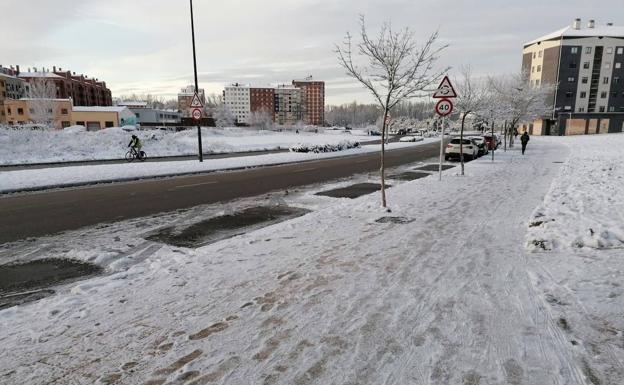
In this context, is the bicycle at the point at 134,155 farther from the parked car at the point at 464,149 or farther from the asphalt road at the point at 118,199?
the parked car at the point at 464,149

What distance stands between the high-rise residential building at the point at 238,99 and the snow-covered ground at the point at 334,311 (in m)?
168

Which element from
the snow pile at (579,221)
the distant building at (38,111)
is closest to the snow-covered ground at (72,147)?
the snow pile at (579,221)

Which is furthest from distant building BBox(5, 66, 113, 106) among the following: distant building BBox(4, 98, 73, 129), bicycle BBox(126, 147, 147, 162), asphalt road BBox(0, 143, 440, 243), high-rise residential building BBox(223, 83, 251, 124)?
asphalt road BBox(0, 143, 440, 243)

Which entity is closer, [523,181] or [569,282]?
[569,282]

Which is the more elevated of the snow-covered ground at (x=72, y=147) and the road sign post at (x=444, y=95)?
the road sign post at (x=444, y=95)

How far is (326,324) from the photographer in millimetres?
3725

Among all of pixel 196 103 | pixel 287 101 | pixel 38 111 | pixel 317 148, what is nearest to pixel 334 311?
pixel 196 103

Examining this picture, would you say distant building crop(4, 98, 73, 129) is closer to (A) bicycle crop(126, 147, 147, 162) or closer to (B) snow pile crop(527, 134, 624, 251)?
(A) bicycle crop(126, 147, 147, 162)

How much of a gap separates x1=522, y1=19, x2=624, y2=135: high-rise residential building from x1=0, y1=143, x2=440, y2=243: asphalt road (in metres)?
77.2

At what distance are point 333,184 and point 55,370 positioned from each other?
12033 mm

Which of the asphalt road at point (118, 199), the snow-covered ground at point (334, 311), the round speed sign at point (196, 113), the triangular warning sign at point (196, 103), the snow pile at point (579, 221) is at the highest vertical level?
the triangular warning sign at point (196, 103)

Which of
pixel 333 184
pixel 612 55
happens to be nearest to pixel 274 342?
pixel 333 184

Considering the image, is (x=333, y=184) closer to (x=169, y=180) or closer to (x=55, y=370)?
(x=169, y=180)

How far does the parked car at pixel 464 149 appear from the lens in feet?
79.8
